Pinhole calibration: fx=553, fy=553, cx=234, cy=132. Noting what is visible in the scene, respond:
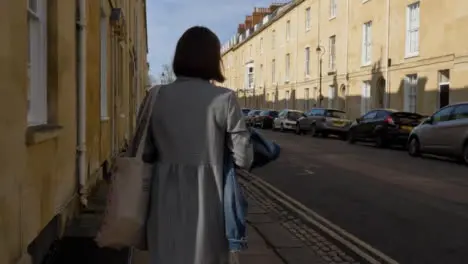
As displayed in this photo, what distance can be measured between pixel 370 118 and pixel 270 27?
33.7 metres

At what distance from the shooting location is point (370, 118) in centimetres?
2169

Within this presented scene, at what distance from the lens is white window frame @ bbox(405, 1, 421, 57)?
25.1 metres

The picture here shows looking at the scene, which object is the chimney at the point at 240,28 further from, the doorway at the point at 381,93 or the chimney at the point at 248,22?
the doorway at the point at 381,93

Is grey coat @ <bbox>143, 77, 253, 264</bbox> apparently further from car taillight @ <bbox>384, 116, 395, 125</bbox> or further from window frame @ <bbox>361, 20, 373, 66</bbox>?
window frame @ <bbox>361, 20, 373, 66</bbox>

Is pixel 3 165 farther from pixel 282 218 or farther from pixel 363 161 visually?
pixel 363 161

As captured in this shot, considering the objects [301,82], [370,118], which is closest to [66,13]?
[370,118]

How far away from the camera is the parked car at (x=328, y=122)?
2784 cm

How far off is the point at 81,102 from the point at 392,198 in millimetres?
5348

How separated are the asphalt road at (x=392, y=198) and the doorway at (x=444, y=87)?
25.0 ft

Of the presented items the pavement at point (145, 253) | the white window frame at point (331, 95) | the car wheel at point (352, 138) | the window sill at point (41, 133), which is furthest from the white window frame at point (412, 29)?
the window sill at point (41, 133)

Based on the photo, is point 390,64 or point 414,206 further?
point 390,64

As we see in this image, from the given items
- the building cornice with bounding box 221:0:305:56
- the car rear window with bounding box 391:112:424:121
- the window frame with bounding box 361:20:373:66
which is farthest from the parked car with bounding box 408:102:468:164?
the building cornice with bounding box 221:0:305:56

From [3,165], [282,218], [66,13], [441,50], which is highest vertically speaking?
[441,50]

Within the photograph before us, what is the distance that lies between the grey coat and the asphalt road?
3454 millimetres
